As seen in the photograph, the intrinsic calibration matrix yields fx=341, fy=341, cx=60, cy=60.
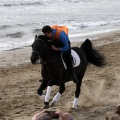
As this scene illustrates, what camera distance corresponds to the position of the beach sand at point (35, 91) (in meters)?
8.14

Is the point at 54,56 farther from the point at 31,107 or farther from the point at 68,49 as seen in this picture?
the point at 31,107

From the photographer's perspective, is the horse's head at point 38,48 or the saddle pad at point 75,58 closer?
the horse's head at point 38,48

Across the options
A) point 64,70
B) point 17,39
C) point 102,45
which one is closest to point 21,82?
point 64,70

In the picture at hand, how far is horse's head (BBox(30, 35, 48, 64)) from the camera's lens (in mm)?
7527

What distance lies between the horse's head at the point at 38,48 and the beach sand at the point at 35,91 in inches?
53.9

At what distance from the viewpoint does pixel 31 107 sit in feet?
28.3

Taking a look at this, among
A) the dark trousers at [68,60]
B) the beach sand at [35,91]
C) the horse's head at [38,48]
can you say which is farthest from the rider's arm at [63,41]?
the beach sand at [35,91]

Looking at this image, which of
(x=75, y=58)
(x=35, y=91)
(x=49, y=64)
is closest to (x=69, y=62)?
(x=75, y=58)

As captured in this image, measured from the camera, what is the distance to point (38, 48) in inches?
298

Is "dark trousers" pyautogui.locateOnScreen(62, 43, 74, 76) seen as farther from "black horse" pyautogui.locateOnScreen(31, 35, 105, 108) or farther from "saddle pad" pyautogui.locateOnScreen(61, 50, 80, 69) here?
"saddle pad" pyautogui.locateOnScreen(61, 50, 80, 69)

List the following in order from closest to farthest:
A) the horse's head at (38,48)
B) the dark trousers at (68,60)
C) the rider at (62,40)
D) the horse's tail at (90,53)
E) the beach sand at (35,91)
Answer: the horse's head at (38,48), the rider at (62,40), the dark trousers at (68,60), the beach sand at (35,91), the horse's tail at (90,53)

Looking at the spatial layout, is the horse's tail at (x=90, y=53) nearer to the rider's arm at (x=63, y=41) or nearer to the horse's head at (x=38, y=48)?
the rider's arm at (x=63, y=41)

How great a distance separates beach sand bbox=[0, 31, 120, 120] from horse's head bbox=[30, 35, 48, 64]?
1368 mm

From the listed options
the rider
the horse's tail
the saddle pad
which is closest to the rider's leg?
the rider
